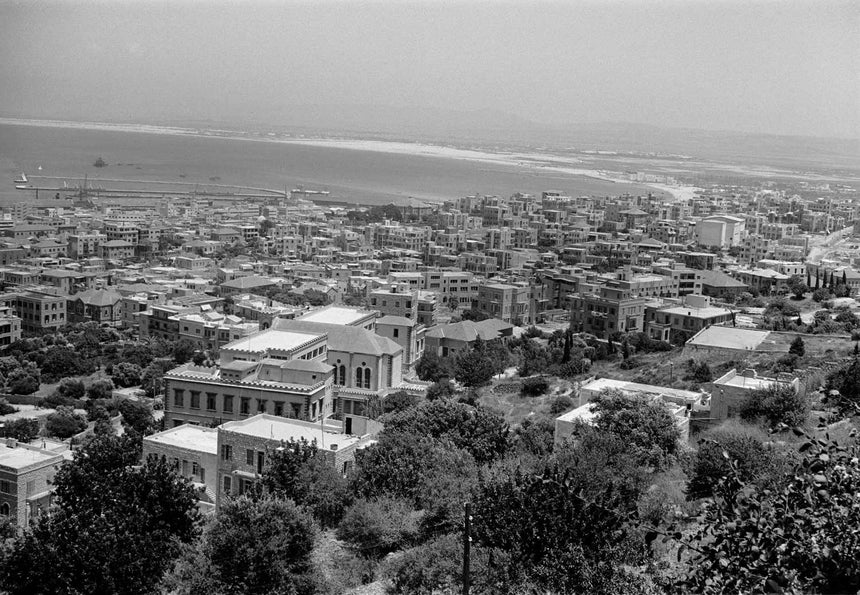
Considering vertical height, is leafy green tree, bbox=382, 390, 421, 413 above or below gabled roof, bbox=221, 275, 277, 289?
above

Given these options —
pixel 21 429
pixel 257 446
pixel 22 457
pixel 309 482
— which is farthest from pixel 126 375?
pixel 309 482

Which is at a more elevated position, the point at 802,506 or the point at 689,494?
the point at 802,506

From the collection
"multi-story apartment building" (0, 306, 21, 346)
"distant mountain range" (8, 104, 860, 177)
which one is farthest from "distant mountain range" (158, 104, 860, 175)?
"multi-story apartment building" (0, 306, 21, 346)

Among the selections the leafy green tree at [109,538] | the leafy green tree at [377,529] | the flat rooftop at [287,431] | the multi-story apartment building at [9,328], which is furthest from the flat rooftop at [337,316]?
the multi-story apartment building at [9,328]

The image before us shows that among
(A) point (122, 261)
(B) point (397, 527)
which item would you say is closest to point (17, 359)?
(A) point (122, 261)

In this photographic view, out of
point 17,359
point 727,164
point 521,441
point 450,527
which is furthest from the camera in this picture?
point 727,164

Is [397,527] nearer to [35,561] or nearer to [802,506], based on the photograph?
[35,561]

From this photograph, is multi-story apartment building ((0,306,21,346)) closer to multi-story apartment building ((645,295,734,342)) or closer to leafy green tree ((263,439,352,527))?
multi-story apartment building ((645,295,734,342))

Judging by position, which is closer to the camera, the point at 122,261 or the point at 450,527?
the point at 450,527

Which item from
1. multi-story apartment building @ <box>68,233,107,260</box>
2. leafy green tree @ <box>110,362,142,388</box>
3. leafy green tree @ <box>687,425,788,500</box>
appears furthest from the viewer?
multi-story apartment building @ <box>68,233,107,260</box>
